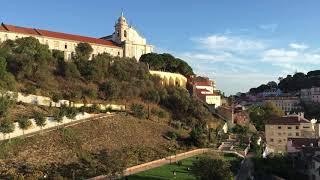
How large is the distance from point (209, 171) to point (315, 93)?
115721mm

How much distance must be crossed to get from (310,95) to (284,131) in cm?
8144

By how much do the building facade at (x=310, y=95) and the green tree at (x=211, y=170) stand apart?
109522 millimetres

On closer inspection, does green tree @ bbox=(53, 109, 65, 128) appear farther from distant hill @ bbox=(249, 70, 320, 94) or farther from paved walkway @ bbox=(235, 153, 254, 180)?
distant hill @ bbox=(249, 70, 320, 94)

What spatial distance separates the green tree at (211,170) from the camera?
4034 cm

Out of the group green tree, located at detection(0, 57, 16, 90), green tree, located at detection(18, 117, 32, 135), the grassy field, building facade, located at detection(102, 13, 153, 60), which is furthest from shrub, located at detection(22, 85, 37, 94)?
building facade, located at detection(102, 13, 153, 60)

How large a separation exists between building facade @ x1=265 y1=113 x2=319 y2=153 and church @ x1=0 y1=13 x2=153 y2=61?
100ft

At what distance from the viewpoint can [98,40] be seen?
88.1 metres

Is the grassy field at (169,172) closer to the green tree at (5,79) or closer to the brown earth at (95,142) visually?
the brown earth at (95,142)

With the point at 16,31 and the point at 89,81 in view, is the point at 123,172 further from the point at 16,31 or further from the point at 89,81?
Answer: the point at 16,31

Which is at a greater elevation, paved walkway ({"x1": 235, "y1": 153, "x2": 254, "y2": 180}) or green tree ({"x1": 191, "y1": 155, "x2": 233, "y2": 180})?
green tree ({"x1": 191, "y1": 155, "x2": 233, "y2": 180})

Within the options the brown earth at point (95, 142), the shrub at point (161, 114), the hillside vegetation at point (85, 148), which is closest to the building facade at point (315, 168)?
the hillside vegetation at point (85, 148)

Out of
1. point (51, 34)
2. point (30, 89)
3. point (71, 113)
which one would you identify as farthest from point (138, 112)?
point (51, 34)

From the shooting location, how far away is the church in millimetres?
75062

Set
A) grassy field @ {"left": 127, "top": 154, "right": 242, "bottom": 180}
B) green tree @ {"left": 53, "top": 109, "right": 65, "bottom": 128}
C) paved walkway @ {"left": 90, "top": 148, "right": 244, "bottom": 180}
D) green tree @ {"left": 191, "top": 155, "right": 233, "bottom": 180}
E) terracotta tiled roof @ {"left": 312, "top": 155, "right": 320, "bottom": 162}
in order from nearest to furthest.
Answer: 1. green tree @ {"left": 191, "top": 155, "right": 233, "bottom": 180}
2. grassy field @ {"left": 127, "top": 154, "right": 242, "bottom": 180}
3. paved walkway @ {"left": 90, "top": 148, "right": 244, "bottom": 180}
4. terracotta tiled roof @ {"left": 312, "top": 155, "right": 320, "bottom": 162}
5. green tree @ {"left": 53, "top": 109, "right": 65, "bottom": 128}
